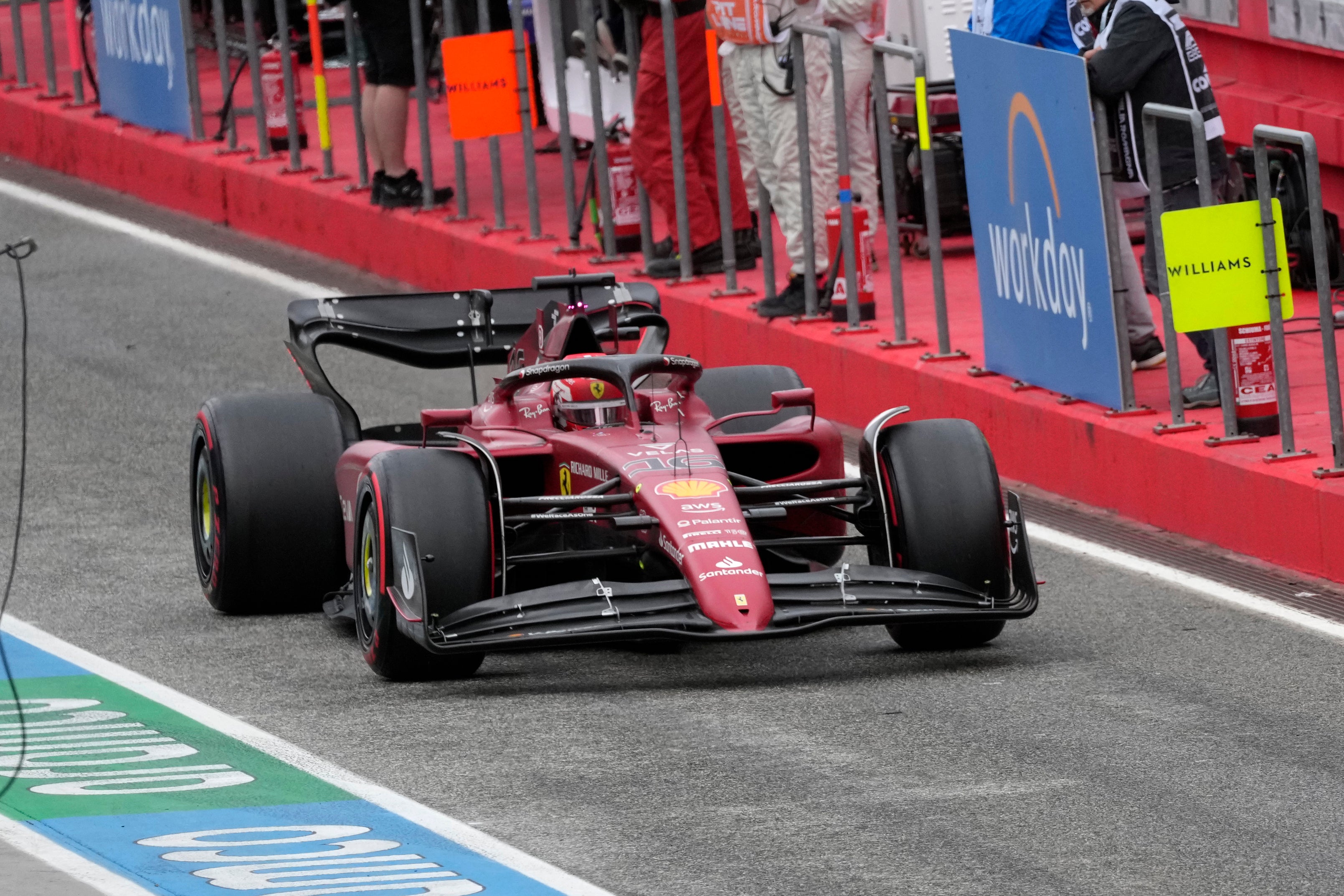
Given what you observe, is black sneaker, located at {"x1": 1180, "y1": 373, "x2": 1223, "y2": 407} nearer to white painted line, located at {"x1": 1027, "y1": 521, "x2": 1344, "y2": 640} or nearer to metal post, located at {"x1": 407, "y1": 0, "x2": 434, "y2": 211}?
white painted line, located at {"x1": 1027, "y1": 521, "x2": 1344, "y2": 640}

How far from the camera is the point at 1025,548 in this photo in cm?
741

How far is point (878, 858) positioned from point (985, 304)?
5264mm

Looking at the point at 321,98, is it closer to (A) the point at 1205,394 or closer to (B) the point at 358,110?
(B) the point at 358,110

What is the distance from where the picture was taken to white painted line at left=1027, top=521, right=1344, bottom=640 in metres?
7.81

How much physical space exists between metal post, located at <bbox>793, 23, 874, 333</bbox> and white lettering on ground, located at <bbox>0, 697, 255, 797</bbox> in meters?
4.72

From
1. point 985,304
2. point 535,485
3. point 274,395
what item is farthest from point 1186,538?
point 274,395

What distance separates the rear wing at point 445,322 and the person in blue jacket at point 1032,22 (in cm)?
262

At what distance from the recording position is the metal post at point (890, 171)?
404 inches

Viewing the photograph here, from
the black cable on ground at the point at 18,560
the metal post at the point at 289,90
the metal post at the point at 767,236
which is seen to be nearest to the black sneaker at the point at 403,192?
the metal post at the point at 289,90

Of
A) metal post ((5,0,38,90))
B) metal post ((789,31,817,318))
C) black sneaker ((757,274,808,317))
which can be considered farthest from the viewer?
metal post ((5,0,38,90))

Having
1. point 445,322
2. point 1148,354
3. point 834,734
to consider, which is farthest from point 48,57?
point 834,734

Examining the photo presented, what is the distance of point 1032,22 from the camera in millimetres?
10852

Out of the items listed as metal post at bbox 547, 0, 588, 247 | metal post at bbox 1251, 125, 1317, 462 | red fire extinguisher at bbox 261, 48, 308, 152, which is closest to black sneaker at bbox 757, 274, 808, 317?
metal post at bbox 547, 0, 588, 247

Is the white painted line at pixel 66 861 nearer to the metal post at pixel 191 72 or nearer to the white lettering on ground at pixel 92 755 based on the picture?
the white lettering on ground at pixel 92 755
